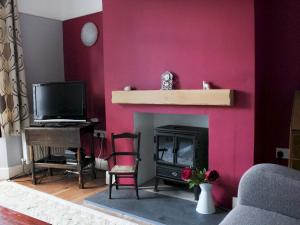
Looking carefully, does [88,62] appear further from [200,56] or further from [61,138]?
[200,56]

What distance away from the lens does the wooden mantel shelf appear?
2369mm

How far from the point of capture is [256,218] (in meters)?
1.42

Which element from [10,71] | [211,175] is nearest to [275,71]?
[211,175]

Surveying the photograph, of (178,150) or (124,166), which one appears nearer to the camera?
(178,150)

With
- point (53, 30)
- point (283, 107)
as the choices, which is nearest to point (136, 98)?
point (283, 107)

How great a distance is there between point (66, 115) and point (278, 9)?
8.31ft

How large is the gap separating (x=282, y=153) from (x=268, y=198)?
1167 millimetres

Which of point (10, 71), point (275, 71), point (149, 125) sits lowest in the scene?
point (149, 125)

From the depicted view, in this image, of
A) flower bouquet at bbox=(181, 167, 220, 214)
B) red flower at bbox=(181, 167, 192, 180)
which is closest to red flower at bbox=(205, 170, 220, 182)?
flower bouquet at bbox=(181, 167, 220, 214)

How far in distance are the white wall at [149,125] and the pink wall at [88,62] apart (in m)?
0.83

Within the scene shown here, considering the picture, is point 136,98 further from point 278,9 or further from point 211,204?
point 278,9

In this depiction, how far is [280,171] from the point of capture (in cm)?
156

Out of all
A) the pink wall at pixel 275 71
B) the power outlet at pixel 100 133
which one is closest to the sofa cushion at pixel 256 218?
the pink wall at pixel 275 71

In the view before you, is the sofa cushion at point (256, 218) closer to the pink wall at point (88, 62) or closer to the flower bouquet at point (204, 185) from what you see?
the flower bouquet at point (204, 185)
